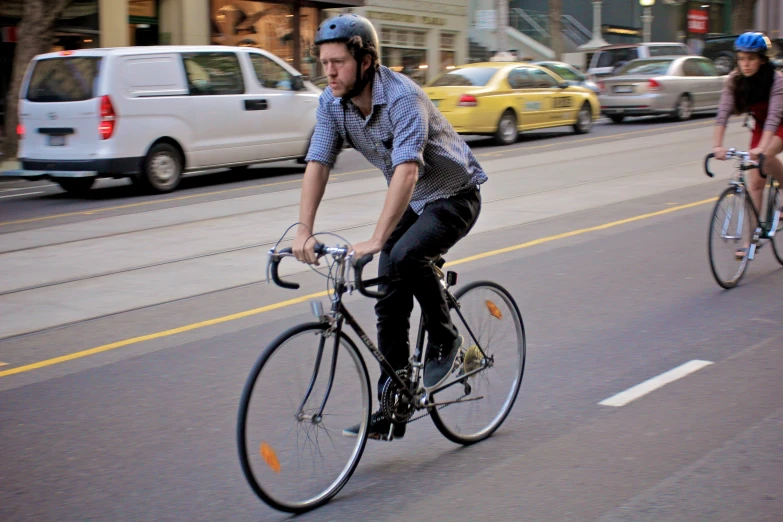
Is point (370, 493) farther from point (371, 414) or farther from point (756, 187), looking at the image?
point (756, 187)

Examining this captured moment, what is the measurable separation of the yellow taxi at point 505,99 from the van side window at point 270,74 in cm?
375

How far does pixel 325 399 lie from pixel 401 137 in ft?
3.20

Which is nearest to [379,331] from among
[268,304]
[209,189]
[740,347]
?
[740,347]

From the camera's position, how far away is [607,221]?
10516 millimetres

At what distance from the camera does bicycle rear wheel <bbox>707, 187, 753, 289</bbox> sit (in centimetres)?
739

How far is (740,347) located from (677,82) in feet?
62.2

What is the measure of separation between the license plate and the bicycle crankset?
410 inches

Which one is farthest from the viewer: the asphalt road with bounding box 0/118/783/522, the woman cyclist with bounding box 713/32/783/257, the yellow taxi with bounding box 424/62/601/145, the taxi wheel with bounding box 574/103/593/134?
the taxi wheel with bounding box 574/103/593/134

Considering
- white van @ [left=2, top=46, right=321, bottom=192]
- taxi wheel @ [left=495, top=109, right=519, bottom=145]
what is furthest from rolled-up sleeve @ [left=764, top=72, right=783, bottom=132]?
taxi wheel @ [left=495, top=109, right=519, bottom=145]

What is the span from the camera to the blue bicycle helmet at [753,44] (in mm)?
7125

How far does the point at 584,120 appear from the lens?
2148cm

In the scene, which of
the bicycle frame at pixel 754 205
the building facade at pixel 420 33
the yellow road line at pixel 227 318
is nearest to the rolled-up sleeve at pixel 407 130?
the yellow road line at pixel 227 318

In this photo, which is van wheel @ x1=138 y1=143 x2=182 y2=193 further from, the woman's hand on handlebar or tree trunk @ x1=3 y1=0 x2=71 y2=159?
the woman's hand on handlebar

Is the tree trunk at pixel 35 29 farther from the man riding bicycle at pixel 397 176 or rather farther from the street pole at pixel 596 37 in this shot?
the street pole at pixel 596 37
